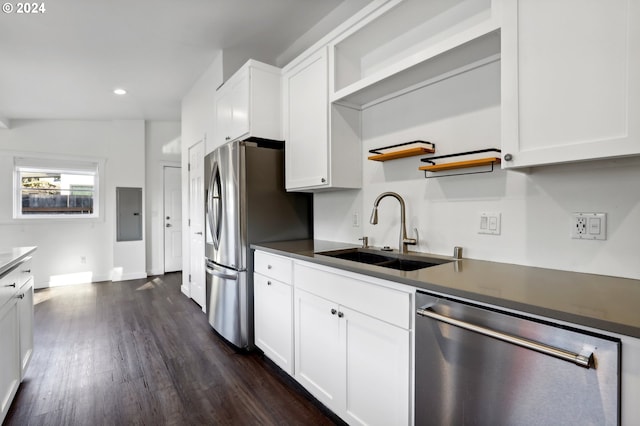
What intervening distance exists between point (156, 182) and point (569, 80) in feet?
18.9

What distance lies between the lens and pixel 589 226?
1301mm

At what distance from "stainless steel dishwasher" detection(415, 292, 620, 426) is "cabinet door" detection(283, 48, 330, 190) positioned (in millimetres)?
1297

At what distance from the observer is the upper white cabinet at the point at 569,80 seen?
3.27 feet

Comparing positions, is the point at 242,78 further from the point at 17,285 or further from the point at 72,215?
the point at 72,215

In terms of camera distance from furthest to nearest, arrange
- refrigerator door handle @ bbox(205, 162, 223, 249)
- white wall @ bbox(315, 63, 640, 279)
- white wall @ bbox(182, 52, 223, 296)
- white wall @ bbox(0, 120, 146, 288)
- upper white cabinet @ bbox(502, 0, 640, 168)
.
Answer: white wall @ bbox(0, 120, 146, 288), white wall @ bbox(182, 52, 223, 296), refrigerator door handle @ bbox(205, 162, 223, 249), white wall @ bbox(315, 63, 640, 279), upper white cabinet @ bbox(502, 0, 640, 168)

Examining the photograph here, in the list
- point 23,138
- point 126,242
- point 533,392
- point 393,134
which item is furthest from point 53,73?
point 533,392

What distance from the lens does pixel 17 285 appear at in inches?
74.8

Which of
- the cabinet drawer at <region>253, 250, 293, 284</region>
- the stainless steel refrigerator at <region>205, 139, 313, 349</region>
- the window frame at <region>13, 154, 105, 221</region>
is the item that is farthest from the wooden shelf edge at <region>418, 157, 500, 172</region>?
the window frame at <region>13, 154, 105, 221</region>

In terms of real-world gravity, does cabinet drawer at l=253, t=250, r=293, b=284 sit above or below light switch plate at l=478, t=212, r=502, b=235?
below

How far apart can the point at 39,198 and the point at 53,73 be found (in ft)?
7.94

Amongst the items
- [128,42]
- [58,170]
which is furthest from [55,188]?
[128,42]

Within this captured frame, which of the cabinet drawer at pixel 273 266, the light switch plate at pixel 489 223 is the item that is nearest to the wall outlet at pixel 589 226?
the light switch plate at pixel 489 223

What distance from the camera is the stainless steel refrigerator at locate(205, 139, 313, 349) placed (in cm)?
245

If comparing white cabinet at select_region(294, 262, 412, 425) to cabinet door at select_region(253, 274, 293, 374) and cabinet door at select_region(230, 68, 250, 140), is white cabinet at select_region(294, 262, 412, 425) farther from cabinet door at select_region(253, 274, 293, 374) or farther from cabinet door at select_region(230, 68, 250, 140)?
cabinet door at select_region(230, 68, 250, 140)
